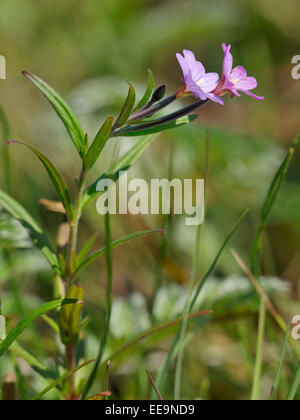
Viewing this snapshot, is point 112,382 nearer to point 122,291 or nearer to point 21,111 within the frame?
point 122,291

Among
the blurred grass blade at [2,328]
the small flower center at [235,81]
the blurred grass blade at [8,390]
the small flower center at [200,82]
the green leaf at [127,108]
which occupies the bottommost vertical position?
the blurred grass blade at [8,390]

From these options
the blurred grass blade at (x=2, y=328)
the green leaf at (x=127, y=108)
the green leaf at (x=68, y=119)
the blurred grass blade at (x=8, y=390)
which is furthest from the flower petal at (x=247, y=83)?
the blurred grass blade at (x=8, y=390)

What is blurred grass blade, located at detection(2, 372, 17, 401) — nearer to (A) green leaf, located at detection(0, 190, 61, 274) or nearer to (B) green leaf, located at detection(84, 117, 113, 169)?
(A) green leaf, located at detection(0, 190, 61, 274)

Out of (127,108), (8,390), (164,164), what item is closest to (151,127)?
(127,108)

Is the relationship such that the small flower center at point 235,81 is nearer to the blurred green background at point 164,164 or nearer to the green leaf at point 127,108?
the green leaf at point 127,108

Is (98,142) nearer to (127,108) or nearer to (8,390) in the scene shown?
(127,108)
